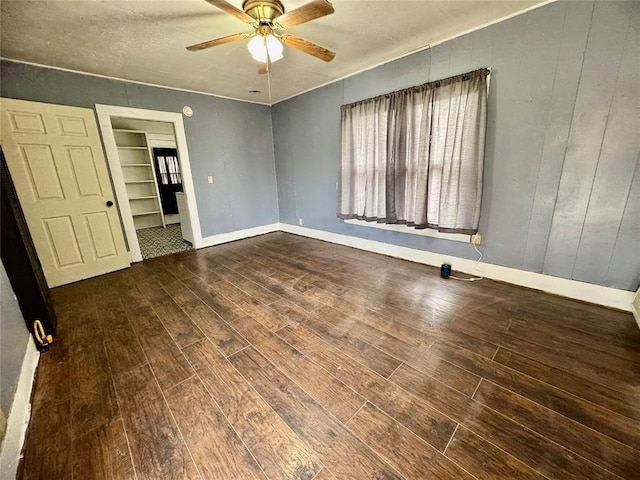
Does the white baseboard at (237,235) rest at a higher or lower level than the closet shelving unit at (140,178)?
lower

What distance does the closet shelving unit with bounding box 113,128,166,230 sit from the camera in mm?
5805

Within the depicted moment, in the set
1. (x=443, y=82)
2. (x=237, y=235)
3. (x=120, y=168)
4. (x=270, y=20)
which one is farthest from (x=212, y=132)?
(x=443, y=82)

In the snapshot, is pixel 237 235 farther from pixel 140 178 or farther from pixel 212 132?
pixel 140 178

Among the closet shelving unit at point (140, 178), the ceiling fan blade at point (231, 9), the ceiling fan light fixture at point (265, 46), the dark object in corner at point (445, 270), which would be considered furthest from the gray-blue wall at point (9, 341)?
the closet shelving unit at point (140, 178)

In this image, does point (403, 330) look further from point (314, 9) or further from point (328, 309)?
point (314, 9)

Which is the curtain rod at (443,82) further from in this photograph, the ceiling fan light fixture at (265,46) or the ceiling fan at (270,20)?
the ceiling fan light fixture at (265,46)

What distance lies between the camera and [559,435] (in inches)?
45.2

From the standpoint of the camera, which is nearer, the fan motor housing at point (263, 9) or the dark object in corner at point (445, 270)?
the fan motor housing at point (263, 9)

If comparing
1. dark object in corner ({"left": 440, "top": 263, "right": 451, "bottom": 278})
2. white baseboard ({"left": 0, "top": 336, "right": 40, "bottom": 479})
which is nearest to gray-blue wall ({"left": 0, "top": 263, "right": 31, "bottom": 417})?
white baseboard ({"left": 0, "top": 336, "right": 40, "bottom": 479})

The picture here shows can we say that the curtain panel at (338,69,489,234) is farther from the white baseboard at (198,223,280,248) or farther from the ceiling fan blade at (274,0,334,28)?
the white baseboard at (198,223,280,248)

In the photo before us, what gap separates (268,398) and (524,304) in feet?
7.70

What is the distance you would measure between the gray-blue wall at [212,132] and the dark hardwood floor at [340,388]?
7.62 feet

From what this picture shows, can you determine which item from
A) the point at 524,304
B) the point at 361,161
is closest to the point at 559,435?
the point at 524,304

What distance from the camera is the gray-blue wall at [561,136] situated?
6.25 feet
